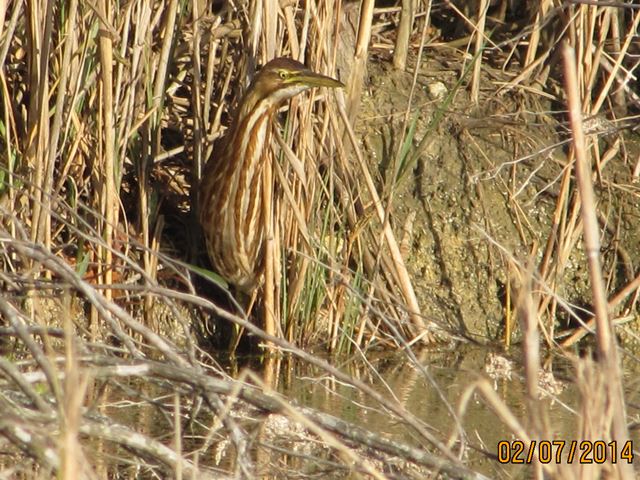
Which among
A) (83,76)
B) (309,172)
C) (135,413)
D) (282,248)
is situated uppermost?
(83,76)

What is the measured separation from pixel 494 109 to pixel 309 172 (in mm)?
1101

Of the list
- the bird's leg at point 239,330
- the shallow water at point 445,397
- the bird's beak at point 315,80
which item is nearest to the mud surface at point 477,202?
the shallow water at point 445,397

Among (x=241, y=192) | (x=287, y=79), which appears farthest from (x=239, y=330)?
(x=287, y=79)

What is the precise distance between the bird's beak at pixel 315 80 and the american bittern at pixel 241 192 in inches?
1.2

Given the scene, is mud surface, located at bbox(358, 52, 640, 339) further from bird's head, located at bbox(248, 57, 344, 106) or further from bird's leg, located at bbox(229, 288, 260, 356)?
bird's head, located at bbox(248, 57, 344, 106)

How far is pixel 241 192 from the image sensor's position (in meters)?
4.00

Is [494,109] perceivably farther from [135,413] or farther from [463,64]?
[135,413]

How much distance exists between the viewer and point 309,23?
155 inches

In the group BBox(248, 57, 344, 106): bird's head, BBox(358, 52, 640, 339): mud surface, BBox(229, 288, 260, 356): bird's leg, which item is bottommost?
BBox(229, 288, 260, 356): bird's leg

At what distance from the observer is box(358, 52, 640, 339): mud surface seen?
14.9ft

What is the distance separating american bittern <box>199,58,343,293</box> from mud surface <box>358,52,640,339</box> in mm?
637

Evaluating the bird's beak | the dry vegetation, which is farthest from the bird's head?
the dry vegetation

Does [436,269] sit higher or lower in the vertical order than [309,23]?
lower

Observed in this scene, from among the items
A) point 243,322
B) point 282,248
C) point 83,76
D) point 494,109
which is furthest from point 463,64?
point 243,322
